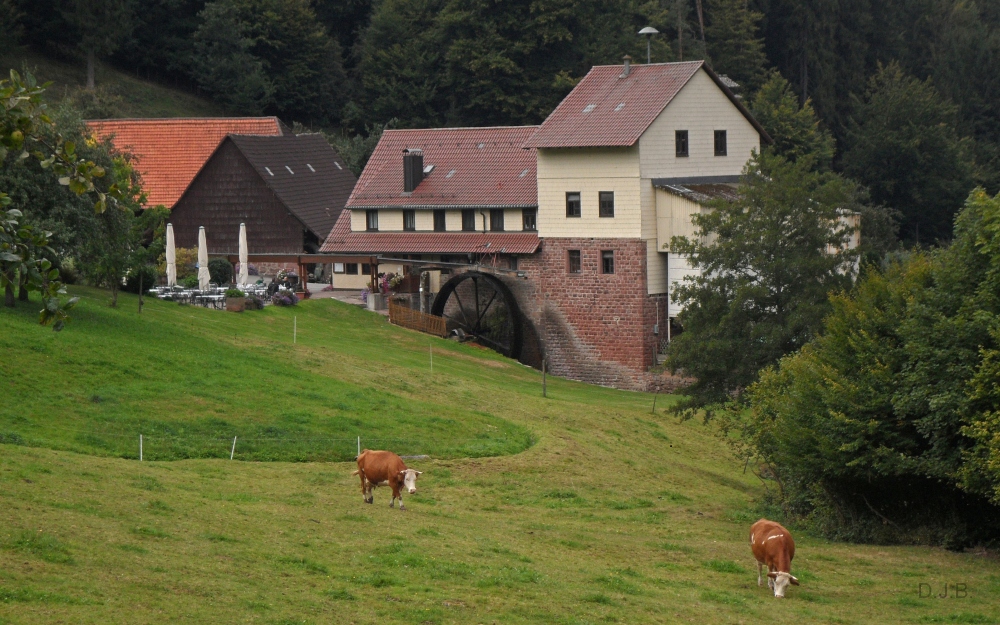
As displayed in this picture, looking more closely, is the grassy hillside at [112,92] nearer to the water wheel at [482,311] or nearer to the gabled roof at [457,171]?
the gabled roof at [457,171]

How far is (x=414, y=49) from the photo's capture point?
8681 cm

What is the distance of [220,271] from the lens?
55.0m

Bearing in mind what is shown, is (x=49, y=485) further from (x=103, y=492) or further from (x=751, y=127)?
(x=751, y=127)

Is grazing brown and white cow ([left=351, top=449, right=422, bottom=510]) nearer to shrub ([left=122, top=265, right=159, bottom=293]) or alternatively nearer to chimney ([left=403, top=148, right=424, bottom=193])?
shrub ([left=122, top=265, right=159, bottom=293])

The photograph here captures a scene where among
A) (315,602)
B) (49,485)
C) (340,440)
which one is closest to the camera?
(315,602)

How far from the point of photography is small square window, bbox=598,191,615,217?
51.5 m

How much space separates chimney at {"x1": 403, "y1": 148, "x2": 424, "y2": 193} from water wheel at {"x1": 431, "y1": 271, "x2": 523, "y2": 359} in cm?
508

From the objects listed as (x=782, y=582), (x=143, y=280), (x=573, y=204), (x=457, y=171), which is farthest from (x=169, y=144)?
(x=782, y=582)

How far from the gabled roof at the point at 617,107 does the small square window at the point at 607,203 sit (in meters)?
1.94

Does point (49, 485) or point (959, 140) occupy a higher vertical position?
point (959, 140)

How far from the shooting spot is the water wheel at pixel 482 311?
53344mm

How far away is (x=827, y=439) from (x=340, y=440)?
9869 mm

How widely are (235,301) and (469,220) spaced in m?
12.0

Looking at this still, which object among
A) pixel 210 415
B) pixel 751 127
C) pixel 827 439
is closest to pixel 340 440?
pixel 210 415
